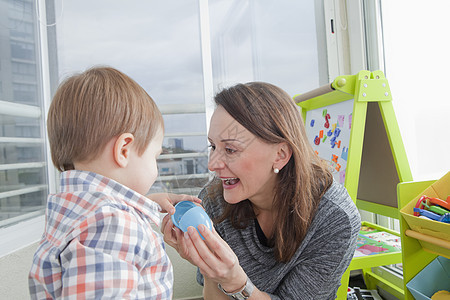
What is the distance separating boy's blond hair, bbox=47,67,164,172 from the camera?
0.67m

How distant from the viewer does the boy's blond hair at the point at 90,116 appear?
0.67m

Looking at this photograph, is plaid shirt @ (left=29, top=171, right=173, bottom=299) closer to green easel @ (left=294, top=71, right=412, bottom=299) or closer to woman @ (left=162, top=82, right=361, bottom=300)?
woman @ (left=162, top=82, right=361, bottom=300)

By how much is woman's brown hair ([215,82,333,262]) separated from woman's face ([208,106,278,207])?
0.08 ft

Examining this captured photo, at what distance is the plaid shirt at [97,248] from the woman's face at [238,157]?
41cm

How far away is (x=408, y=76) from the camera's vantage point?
1.79 meters

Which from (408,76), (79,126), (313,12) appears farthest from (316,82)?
(79,126)

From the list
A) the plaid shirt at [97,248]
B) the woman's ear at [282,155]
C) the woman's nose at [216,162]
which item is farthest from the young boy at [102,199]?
the woman's ear at [282,155]

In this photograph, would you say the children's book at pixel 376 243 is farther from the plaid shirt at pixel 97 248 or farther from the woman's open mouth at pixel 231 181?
the plaid shirt at pixel 97 248

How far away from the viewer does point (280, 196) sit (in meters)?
1.12

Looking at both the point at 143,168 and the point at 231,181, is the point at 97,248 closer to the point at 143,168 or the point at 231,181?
the point at 143,168

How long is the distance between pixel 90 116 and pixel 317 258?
76 cm

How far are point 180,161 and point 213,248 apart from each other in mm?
1462

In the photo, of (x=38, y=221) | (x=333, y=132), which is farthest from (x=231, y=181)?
(x=38, y=221)

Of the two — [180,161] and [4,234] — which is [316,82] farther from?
[4,234]
